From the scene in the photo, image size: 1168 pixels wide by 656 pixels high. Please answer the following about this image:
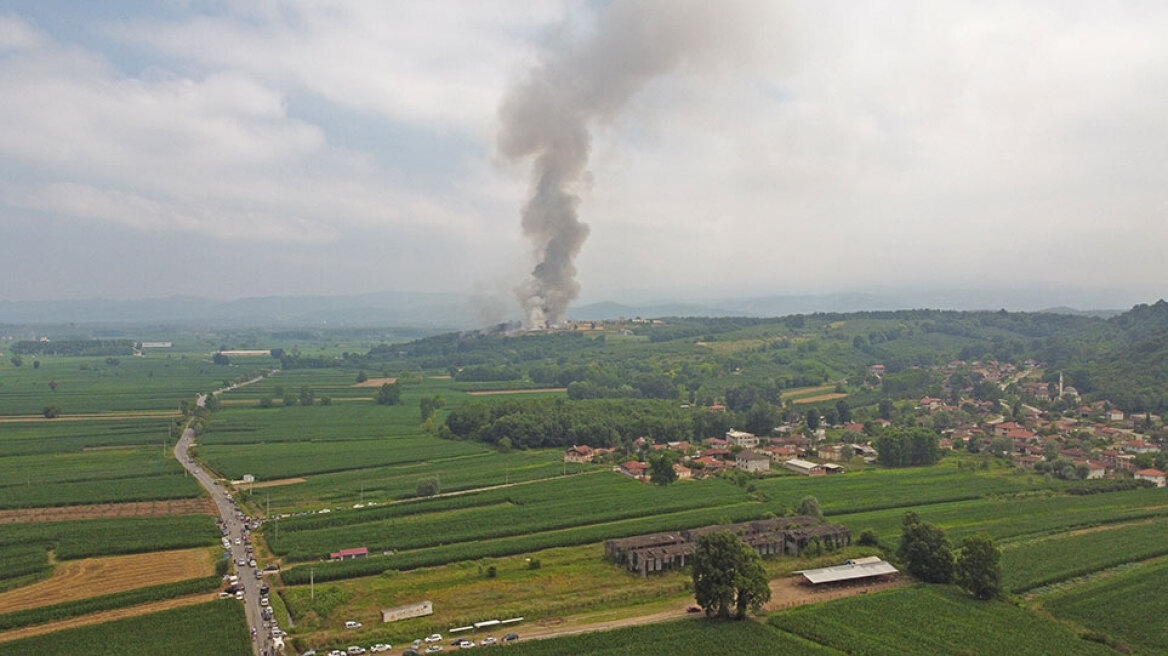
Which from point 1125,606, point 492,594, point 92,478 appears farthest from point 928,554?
point 92,478

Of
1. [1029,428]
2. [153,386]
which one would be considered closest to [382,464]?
[1029,428]

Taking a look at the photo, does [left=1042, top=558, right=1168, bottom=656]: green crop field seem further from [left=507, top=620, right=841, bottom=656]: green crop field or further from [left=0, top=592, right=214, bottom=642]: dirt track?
[left=0, top=592, right=214, bottom=642]: dirt track

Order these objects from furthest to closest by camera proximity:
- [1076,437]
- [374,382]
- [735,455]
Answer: [374,382] < [1076,437] < [735,455]

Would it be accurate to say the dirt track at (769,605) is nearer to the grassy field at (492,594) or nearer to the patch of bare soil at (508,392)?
the grassy field at (492,594)

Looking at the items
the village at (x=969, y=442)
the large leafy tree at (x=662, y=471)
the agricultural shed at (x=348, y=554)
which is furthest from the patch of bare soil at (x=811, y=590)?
the village at (x=969, y=442)

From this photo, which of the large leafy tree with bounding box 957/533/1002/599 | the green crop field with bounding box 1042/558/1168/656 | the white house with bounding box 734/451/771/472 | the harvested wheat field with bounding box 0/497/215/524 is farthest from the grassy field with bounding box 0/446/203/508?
the green crop field with bounding box 1042/558/1168/656

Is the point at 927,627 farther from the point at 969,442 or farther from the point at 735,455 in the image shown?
the point at 969,442
